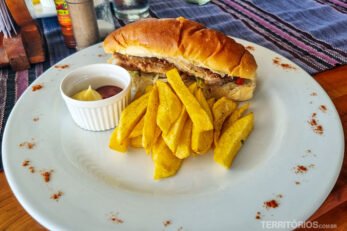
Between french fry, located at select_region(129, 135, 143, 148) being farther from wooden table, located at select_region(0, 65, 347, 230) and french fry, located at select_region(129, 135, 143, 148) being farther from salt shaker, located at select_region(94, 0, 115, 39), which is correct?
salt shaker, located at select_region(94, 0, 115, 39)

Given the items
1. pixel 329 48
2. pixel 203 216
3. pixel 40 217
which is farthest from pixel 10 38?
pixel 329 48

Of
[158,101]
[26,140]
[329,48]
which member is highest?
[158,101]

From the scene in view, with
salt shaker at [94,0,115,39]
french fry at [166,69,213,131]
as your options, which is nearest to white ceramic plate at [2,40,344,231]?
french fry at [166,69,213,131]

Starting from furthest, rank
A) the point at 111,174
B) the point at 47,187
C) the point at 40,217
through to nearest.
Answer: the point at 111,174, the point at 47,187, the point at 40,217

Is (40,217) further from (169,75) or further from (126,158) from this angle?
(169,75)

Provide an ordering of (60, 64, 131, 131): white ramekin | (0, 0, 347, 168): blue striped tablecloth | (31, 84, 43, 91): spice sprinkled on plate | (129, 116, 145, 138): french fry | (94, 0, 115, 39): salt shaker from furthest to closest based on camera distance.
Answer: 1. (94, 0, 115, 39): salt shaker
2. (0, 0, 347, 168): blue striped tablecloth
3. (31, 84, 43, 91): spice sprinkled on plate
4. (60, 64, 131, 131): white ramekin
5. (129, 116, 145, 138): french fry

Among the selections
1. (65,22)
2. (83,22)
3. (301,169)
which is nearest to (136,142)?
(301,169)

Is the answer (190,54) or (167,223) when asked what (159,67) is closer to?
(190,54)
